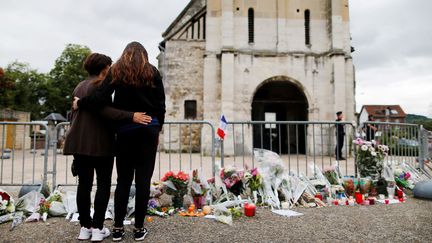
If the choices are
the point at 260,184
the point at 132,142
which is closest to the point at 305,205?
the point at 260,184

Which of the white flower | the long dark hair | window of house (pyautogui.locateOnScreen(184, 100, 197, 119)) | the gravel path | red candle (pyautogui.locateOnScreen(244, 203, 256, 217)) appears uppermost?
window of house (pyautogui.locateOnScreen(184, 100, 197, 119))

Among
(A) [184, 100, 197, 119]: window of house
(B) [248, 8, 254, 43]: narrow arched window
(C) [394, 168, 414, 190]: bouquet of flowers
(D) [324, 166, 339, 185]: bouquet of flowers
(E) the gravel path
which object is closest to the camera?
(E) the gravel path

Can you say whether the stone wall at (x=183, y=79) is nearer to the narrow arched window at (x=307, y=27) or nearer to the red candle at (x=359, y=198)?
the narrow arched window at (x=307, y=27)

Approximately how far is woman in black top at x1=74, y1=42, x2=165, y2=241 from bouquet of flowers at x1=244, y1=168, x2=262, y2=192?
215 cm

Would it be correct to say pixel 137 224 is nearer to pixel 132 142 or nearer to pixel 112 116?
pixel 132 142

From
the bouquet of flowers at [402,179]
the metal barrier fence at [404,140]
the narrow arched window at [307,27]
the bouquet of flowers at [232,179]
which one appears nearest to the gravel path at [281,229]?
the bouquet of flowers at [232,179]

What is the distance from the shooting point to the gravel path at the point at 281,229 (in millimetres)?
3285

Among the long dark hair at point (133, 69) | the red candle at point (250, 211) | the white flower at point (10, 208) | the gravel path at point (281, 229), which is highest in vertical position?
the long dark hair at point (133, 69)

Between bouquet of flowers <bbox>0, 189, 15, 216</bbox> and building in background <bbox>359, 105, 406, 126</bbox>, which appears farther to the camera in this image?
building in background <bbox>359, 105, 406, 126</bbox>

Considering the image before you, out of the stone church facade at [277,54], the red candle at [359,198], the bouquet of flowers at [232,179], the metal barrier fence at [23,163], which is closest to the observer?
the bouquet of flowers at [232,179]

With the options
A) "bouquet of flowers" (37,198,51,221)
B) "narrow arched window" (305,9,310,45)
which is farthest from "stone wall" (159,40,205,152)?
"bouquet of flowers" (37,198,51,221)

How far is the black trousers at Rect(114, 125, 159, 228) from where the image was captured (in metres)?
3.03

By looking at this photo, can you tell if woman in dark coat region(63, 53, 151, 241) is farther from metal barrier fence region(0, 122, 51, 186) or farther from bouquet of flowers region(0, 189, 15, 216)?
metal barrier fence region(0, 122, 51, 186)

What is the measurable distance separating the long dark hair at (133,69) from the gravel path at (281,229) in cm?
170
